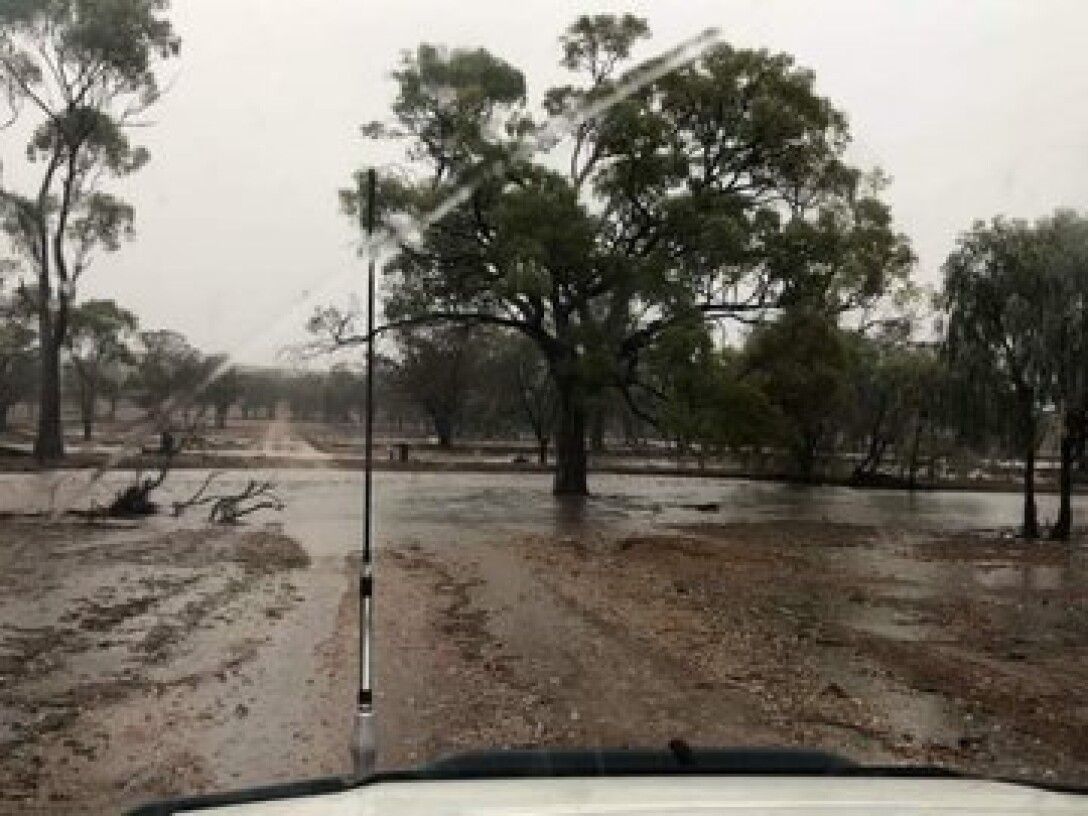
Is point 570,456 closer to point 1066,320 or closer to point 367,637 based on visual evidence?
point 1066,320

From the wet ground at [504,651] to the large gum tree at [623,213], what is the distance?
12.6 metres

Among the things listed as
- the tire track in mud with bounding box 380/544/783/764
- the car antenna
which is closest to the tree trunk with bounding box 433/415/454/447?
the tire track in mud with bounding box 380/544/783/764

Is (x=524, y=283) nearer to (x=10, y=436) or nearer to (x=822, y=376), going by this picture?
(x=822, y=376)

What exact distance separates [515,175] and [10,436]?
53.9 meters

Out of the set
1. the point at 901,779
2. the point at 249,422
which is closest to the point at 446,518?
the point at 901,779

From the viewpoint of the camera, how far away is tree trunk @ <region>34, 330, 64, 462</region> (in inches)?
1996

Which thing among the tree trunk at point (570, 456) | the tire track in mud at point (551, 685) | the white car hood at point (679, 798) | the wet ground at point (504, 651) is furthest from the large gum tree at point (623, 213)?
the white car hood at point (679, 798)

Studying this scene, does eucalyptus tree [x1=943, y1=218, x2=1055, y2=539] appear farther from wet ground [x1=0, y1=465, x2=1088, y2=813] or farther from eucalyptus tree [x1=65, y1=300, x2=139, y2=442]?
eucalyptus tree [x1=65, y1=300, x2=139, y2=442]

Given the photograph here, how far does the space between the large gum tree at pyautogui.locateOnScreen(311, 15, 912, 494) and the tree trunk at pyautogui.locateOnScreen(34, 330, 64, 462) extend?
16.5 m

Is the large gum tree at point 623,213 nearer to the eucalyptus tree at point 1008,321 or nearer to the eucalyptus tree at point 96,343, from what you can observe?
the eucalyptus tree at point 1008,321

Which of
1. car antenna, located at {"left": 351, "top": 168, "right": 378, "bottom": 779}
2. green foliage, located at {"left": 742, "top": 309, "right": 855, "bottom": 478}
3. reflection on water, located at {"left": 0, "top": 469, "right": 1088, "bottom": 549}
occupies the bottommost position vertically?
reflection on water, located at {"left": 0, "top": 469, "right": 1088, "bottom": 549}

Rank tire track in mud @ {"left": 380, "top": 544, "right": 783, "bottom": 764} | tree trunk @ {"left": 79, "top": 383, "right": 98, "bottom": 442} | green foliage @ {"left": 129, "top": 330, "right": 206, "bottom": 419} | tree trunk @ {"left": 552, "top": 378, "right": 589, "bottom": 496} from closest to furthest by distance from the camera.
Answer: tire track in mud @ {"left": 380, "top": 544, "right": 783, "bottom": 764} → green foliage @ {"left": 129, "top": 330, "right": 206, "bottom": 419} → tree trunk @ {"left": 552, "top": 378, "right": 589, "bottom": 496} → tree trunk @ {"left": 79, "top": 383, "right": 98, "bottom": 442}

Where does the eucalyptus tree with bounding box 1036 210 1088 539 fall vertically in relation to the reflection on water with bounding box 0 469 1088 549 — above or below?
above

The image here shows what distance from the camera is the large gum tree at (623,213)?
37406mm
